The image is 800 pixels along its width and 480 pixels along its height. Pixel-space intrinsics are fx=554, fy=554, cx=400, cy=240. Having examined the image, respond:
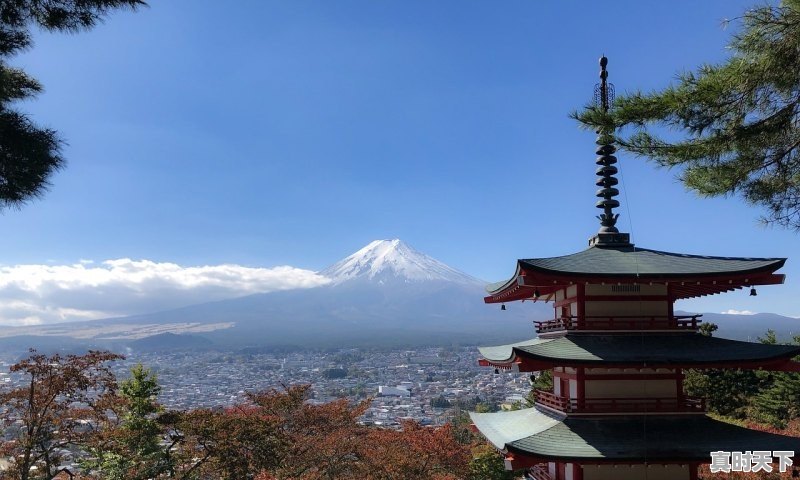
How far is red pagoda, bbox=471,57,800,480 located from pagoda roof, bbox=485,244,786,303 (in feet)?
0.06

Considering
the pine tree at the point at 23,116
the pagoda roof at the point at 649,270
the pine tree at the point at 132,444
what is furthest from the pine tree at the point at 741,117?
the pine tree at the point at 132,444

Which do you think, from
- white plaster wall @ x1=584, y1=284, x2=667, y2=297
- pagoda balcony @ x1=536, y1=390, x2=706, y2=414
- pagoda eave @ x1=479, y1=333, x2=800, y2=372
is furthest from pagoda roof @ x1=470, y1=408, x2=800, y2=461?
white plaster wall @ x1=584, y1=284, x2=667, y2=297

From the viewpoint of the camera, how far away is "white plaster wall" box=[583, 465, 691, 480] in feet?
31.2

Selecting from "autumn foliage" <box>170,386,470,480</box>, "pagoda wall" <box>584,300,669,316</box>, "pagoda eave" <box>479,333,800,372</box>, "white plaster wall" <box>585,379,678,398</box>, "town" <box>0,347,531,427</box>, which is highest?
"pagoda wall" <box>584,300,669,316</box>

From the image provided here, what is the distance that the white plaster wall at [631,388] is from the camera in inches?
391

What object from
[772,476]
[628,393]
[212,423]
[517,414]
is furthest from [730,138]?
[212,423]

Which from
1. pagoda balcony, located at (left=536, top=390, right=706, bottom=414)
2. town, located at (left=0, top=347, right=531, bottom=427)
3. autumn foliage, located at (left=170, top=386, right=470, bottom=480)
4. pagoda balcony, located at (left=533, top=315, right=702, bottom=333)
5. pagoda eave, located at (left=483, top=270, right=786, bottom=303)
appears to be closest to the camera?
pagoda eave, located at (left=483, top=270, right=786, bottom=303)

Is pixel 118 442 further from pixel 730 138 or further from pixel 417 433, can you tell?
pixel 730 138

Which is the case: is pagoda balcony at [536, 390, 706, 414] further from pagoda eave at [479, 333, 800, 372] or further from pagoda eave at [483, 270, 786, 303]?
pagoda eave at [483, 270, 786, 303]

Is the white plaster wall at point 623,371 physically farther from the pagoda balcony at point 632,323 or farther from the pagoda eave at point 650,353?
the pagoda balcony at point 632,323

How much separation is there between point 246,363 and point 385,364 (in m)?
35.3

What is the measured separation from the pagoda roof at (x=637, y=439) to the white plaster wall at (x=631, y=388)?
0.40m

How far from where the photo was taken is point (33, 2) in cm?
582

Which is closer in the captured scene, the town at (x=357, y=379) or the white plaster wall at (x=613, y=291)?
the white plaster wall at (x=613, y=291)
